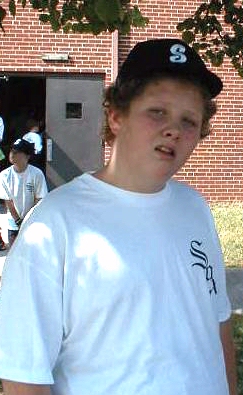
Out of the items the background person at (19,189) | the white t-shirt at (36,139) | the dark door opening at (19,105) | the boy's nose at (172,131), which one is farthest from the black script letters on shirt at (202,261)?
the dark door opening at (19,105)

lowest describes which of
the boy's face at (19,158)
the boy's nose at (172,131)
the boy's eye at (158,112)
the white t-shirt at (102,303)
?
the boy's face at (19,158)

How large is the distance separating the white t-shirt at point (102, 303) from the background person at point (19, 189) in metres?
5.36

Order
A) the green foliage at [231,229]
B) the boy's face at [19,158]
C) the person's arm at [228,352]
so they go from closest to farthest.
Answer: the person's arm at [228,352] → the boy's face at [19,158] → the green foliage at [231,229]

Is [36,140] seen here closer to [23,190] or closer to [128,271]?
[23,190]

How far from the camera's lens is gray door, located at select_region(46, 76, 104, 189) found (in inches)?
462

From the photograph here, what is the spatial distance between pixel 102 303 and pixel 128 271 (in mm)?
96

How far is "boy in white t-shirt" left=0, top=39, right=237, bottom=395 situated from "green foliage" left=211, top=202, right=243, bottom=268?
6.07 meters

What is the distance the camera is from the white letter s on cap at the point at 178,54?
170cm

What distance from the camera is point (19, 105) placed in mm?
14852

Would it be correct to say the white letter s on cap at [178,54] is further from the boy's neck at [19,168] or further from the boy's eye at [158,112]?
the boy's neck at [19,168]

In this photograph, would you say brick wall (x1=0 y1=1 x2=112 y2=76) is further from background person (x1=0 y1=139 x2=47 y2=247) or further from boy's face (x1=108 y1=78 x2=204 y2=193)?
boy's face (x1=108 y1=78 x2=204 y2=193)

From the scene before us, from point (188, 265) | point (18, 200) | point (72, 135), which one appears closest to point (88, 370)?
point (188, 265)

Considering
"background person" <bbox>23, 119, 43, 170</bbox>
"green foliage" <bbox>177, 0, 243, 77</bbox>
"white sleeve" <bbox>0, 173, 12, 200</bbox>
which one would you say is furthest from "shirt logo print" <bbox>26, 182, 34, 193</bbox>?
"background person" <bbox>23, 119, 43, 170</bbox>

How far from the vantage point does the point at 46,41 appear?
11.6 metres
